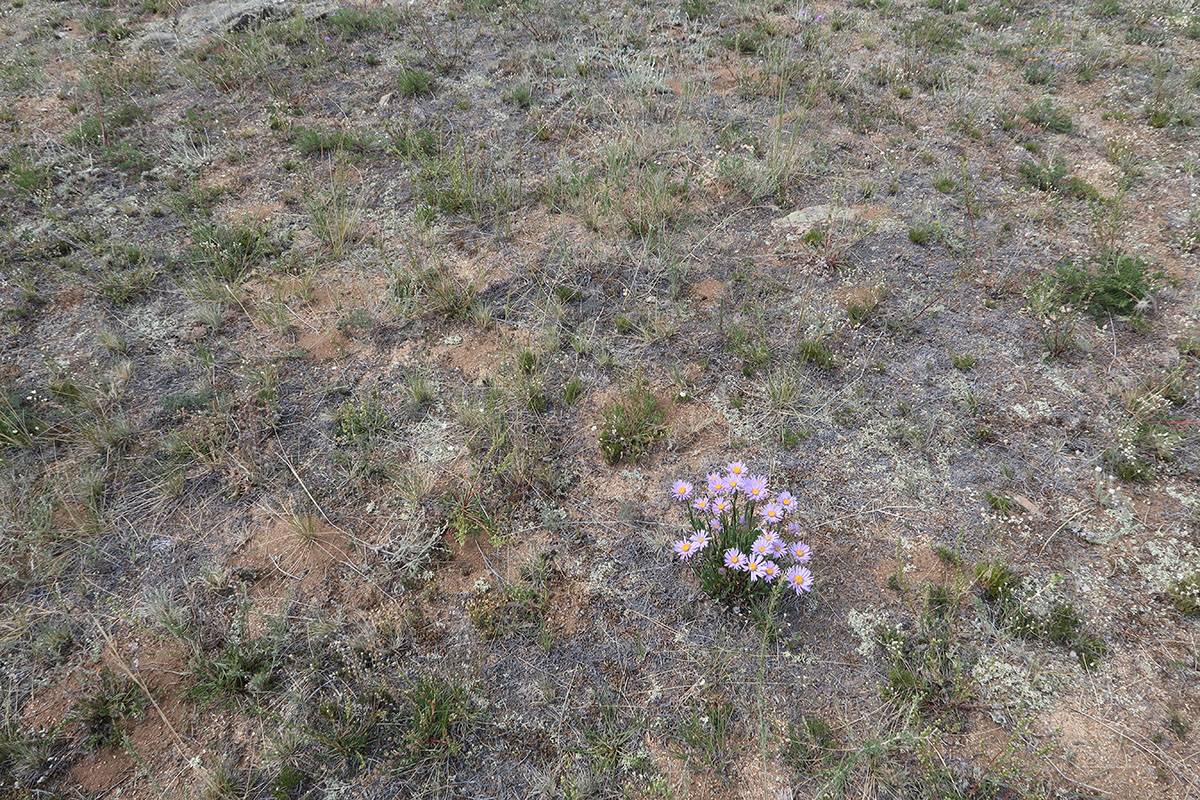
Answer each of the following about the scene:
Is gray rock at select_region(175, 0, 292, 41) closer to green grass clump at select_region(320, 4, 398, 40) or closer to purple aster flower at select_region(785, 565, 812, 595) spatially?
green grass clump at select_region(320, 4, 398, 40)

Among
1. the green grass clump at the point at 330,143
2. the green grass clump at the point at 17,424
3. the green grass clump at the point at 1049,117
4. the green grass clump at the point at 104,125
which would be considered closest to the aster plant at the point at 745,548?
the green grass clump at the point at 17,424

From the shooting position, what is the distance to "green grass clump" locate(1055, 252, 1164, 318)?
4453mm

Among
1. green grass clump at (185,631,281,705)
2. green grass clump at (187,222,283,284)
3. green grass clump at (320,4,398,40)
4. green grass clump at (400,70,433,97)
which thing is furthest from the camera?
green grass clump at (320,4,398,40)

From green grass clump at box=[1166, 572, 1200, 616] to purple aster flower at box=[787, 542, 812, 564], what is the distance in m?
1.74

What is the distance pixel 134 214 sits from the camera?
5.65 metres

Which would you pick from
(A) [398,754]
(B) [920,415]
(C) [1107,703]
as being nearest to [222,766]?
(A) [398,754]

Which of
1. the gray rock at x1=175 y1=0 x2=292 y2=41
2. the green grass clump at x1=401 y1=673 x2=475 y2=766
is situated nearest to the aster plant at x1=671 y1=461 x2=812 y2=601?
the green grass clump at x1=401 y1=673 x2=475 y2=766

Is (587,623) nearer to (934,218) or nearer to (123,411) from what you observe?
(123,411)

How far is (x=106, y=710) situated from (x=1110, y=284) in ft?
20.7

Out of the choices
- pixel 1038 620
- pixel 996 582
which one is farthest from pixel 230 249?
pixel 1038 620

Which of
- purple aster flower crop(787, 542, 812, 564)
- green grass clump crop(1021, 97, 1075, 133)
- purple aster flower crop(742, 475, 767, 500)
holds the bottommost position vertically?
purple aster flower crop(787, 542, 812, 564)

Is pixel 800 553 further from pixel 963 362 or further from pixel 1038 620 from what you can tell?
pixel 963 362

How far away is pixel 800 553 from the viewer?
318 cm

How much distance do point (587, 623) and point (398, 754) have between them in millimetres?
1003
